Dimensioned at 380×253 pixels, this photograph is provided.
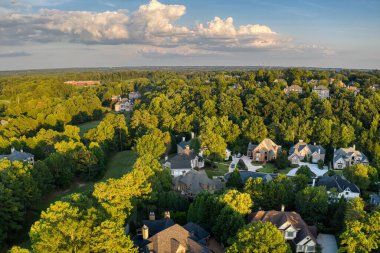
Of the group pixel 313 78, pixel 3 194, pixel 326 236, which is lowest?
pixel 326 236

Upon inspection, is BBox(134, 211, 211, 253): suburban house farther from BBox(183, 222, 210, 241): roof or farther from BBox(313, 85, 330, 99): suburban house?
BBox(313, 85, 330, 99): suburban house

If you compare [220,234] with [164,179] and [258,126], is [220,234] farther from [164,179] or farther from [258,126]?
[258,126]

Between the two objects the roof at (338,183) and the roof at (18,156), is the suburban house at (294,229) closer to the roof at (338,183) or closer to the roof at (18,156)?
the roof at (338,183)

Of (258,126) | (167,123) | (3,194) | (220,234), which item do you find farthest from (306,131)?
(3,194)

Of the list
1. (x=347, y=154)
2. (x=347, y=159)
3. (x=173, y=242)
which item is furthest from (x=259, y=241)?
(x=347, y=154)

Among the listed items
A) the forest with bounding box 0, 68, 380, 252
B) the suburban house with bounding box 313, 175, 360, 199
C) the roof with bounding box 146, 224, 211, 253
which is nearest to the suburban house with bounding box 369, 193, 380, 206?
the suburban house with bounding box 313, 175, 360, 199

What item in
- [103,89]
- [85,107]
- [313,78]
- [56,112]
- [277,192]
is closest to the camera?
[277,192]
